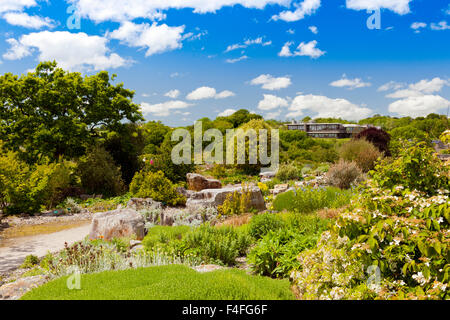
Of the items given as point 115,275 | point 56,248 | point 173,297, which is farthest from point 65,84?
point 173,297

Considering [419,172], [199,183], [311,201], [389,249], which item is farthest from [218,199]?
[389,249]

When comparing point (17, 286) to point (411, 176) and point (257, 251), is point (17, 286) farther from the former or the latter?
point (411, 176)

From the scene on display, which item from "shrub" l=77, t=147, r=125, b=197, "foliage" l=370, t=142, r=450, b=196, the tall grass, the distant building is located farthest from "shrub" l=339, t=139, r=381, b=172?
the distant building

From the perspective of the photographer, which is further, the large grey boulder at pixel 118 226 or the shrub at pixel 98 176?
the shrub at pixel 98 176

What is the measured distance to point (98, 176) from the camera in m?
14.1

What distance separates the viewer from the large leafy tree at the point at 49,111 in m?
14.9

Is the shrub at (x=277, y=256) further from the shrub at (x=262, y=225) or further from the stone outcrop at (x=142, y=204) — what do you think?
the stone outcrop at (x=142, y=204)

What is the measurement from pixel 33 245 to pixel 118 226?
226 cm

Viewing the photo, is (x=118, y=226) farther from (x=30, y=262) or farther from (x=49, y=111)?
(x=49, y=111)

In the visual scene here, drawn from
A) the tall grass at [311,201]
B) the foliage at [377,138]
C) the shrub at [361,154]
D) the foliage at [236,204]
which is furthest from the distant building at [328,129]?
the foliage at [236,204]

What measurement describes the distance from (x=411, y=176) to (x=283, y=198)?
5.76 meters

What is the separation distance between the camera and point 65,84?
15328 mm

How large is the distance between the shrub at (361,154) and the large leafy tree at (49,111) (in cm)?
1134
